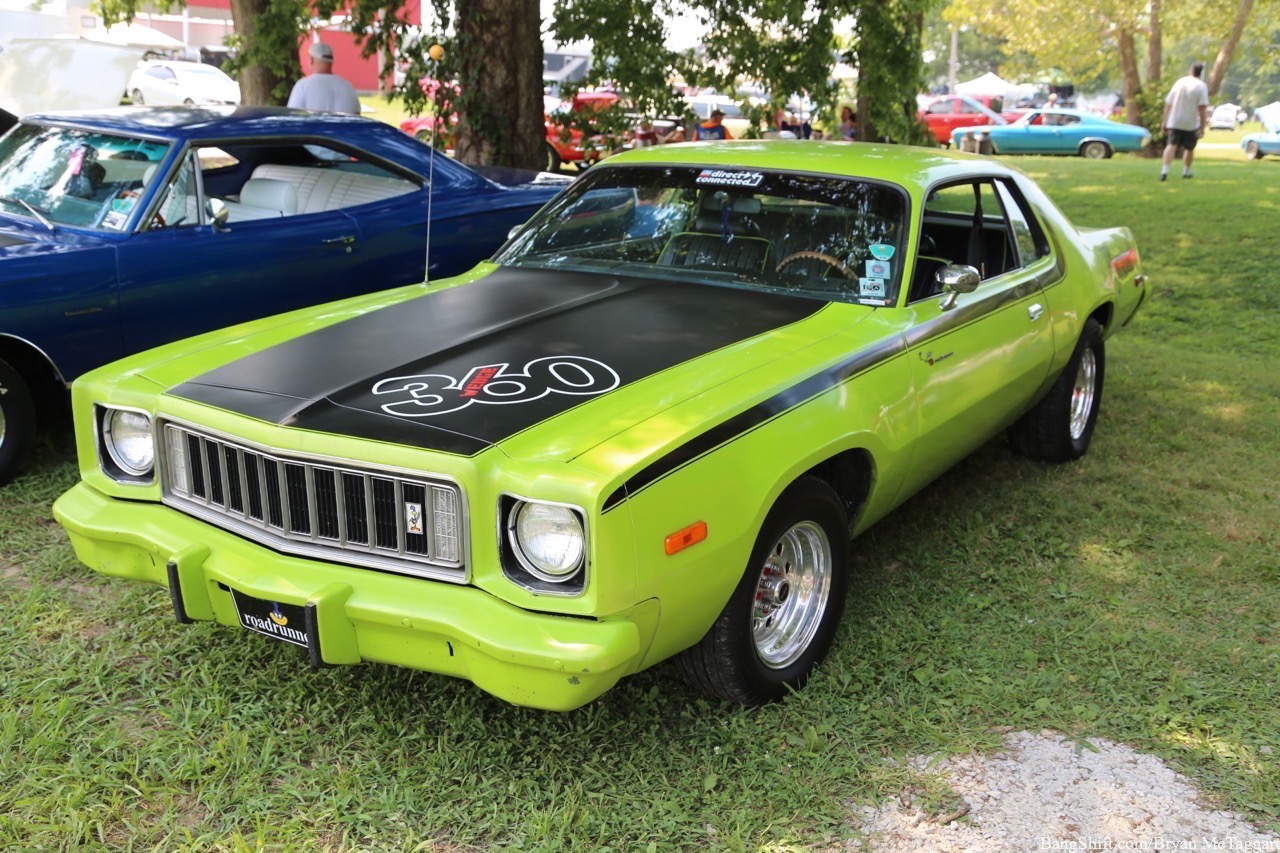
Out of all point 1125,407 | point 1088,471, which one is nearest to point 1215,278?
point 1125,407

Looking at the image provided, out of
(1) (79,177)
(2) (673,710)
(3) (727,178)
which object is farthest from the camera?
(1) (79,177)

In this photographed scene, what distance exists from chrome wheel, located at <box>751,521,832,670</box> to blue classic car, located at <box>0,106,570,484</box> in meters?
2.74

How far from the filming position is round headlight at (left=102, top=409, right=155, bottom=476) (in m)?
3.54

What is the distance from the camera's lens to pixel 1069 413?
5562 millimetres

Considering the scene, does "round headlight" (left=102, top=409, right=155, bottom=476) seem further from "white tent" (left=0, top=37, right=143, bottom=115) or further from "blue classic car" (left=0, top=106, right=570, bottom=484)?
"white tent" (left=0, top=37, right=143, bottom=115)

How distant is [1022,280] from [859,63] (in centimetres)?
581

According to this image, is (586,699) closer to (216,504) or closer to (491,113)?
(216,504)

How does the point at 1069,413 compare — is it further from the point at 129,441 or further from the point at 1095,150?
the point at 1095,150

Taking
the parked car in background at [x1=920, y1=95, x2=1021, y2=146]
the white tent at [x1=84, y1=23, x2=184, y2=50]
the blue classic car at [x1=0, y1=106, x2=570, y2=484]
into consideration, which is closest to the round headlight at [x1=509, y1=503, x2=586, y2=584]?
the blue classic car at [x1=0, y1=106, x2=570, y2=484]

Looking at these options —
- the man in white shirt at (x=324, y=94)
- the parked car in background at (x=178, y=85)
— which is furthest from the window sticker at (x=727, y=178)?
the parked car in background at (x=178, y=85)

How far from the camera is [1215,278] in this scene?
33.2ft

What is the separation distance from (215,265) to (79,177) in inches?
32.6

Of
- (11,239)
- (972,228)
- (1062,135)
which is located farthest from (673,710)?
(1062,135)

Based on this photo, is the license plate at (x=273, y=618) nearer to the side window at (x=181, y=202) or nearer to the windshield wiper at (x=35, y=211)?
the side window at (x=181, y=202)
